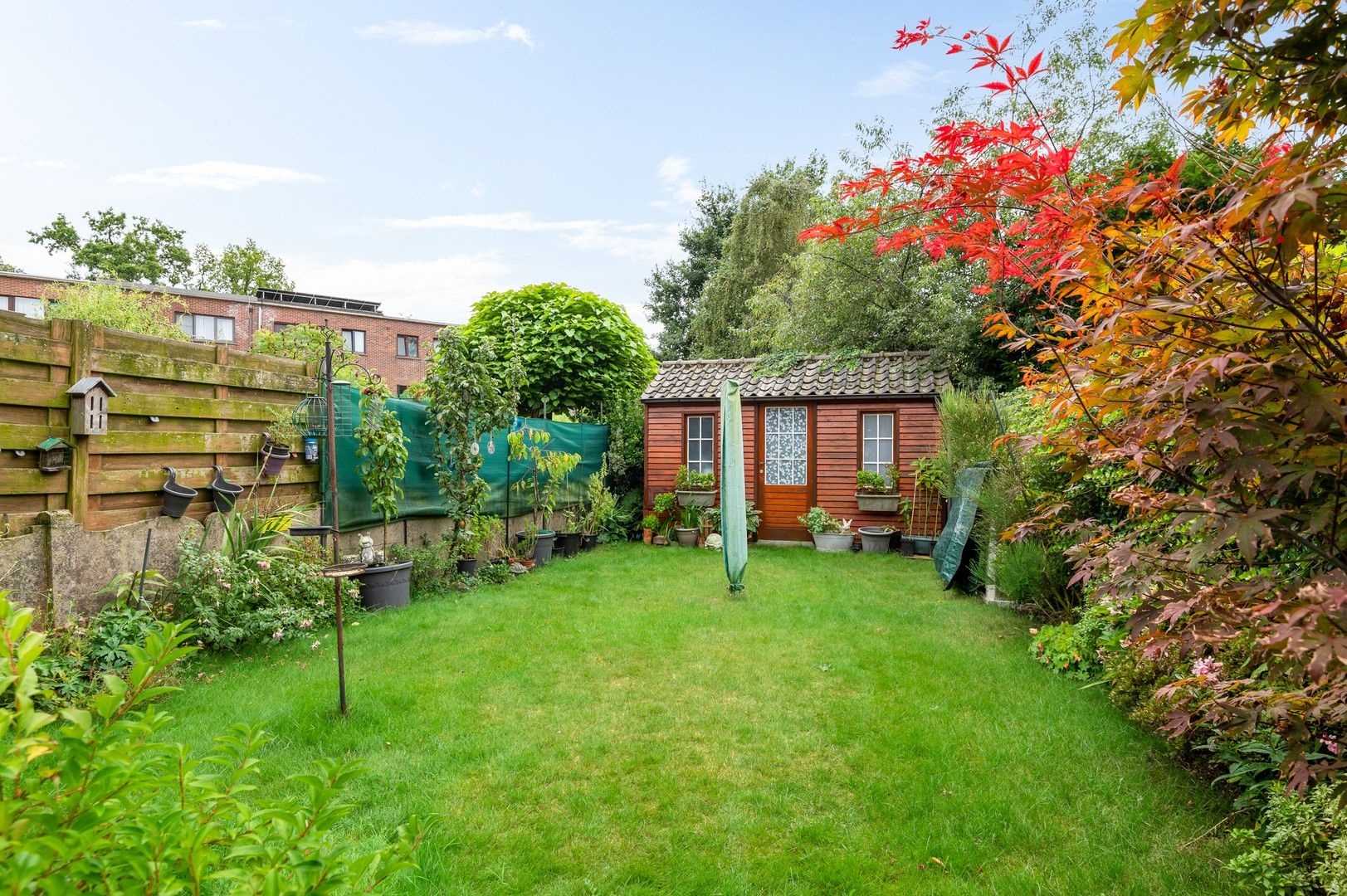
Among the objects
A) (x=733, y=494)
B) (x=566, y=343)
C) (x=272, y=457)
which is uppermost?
(x=566, y=343)

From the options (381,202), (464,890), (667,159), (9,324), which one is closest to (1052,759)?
(464,890)

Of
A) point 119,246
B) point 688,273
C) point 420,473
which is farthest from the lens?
point 119,246

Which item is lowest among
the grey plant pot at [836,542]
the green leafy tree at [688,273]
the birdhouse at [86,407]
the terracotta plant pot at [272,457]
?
the grey plant pot at [836,542]

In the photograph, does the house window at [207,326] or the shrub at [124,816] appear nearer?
the shrub at [124,816]

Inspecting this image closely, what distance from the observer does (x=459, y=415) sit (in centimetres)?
694

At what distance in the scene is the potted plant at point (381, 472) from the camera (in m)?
5.82

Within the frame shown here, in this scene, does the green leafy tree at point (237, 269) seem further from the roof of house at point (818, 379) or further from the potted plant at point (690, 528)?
the potted plant at point (690, 528)

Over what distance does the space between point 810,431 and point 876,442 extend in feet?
3.54

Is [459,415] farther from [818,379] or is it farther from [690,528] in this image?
[818,379]

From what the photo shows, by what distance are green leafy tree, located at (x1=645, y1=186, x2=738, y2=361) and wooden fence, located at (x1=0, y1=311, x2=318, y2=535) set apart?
757 inches

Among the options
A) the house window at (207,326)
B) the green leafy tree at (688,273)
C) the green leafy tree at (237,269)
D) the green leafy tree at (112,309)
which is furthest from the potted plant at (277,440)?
the green leafy tree at (237,269)

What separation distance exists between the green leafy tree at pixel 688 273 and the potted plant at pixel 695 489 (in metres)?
13.4

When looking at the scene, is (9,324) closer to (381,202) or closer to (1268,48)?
(1268,48)

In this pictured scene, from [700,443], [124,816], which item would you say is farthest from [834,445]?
[124,816]
